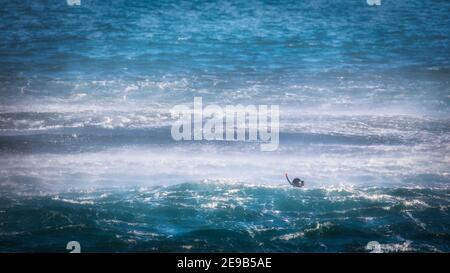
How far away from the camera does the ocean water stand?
7.96 meters

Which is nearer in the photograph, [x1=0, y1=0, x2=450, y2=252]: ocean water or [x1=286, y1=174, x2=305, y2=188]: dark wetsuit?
[x1=0, y1=0, x2=450, y2=252]: ocean water

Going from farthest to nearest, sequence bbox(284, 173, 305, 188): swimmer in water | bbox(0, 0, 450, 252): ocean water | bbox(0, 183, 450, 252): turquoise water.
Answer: bbox(284, 173, 305, 188): swimmer in water → bbox(0, 0, 450, 252): ocean water → bbox(0, 183, 450, 252): turquoise water

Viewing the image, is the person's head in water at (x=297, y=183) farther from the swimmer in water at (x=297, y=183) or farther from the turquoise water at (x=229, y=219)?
the turquoise water at (x=229, y=219)

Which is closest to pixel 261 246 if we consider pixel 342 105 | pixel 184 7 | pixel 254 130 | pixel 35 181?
pixel 254 130

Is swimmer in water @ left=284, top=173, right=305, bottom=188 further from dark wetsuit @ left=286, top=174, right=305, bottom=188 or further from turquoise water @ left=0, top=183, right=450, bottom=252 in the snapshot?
turquoise water @ left=0, top=183, right=450, bottom=252

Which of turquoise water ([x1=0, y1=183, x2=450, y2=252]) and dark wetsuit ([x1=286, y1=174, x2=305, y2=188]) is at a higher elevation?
dark wetsuit ([x1=286, y1=174, x2=305, y2=188])

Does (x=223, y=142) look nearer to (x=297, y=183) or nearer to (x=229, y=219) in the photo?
(x=297, y=183)

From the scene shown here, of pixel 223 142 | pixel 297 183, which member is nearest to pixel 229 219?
pixel 297 183

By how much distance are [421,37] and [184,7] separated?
7923 mm

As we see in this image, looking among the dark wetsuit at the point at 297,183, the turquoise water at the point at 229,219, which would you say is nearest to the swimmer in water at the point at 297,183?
the dark wetsuit at the point at 297,183

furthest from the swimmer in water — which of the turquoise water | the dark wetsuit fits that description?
the turquoise water

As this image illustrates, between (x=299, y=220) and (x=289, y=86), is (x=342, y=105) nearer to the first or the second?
(x=289, y=86)

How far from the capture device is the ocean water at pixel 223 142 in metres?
7.96

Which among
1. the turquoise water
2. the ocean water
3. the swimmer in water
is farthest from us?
the swimmer in water
